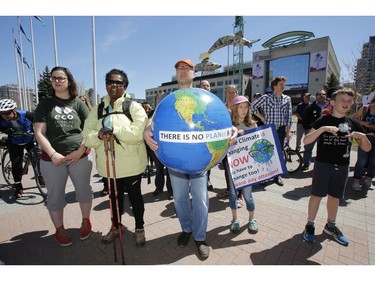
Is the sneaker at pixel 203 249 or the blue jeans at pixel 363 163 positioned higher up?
the blue jeans at pixel 363 163

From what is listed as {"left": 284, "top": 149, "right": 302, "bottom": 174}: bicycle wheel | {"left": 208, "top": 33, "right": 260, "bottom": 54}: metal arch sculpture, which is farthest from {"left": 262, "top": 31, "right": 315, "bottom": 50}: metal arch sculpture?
{"left": 284, "top": 149, "right": 302, "bottom": 174}: bicycle wheel

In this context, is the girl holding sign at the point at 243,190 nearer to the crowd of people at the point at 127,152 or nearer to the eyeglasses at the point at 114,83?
the crowd of people at the point at 127,152

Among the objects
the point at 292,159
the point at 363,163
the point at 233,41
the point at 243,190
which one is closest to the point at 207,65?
the point at 233,41

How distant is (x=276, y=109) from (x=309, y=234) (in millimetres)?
3070

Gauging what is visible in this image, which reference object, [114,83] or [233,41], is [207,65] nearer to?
[233,41]

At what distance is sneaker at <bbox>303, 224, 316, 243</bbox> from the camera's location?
9.49 feet

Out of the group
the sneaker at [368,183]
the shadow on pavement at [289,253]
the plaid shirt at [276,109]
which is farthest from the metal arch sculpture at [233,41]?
the shadow on pavement at [289,253]

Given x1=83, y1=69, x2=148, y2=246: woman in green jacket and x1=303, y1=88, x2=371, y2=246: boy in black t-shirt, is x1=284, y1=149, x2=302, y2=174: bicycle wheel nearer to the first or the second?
x1=303, y1=88, x2=371, y2=246: boy in black t-shirt

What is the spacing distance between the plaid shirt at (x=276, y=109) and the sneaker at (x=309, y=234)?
2.82 metres

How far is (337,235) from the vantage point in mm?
2934

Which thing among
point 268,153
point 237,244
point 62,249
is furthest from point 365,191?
point 62,249

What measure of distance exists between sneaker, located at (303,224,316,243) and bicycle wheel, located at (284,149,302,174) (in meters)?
3.38

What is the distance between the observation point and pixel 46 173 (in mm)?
2801

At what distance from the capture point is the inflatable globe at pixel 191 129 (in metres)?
1.87
